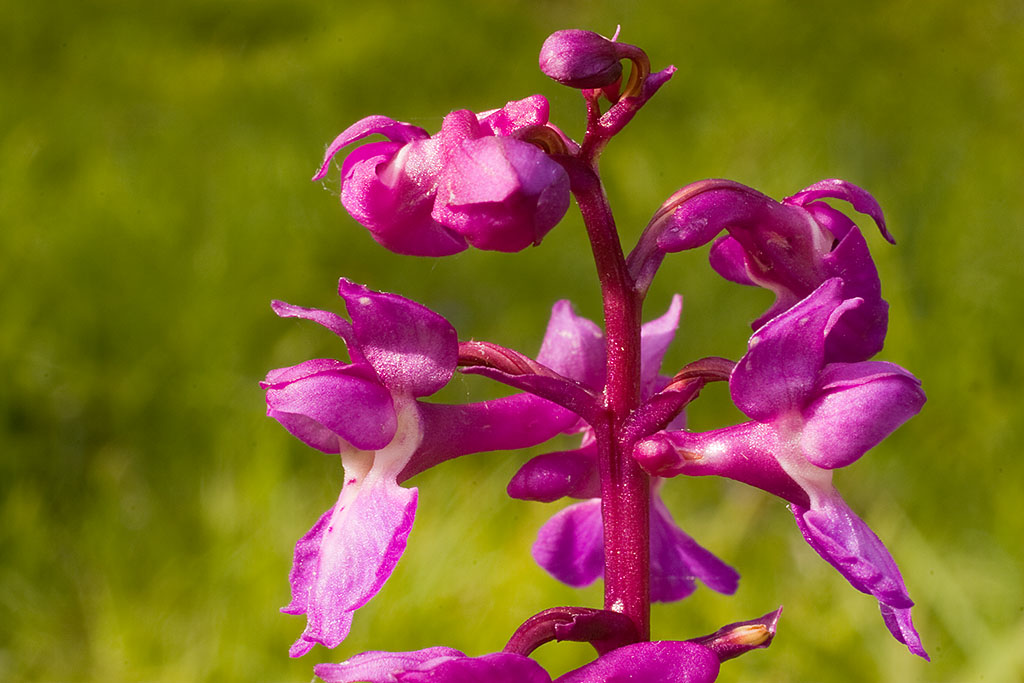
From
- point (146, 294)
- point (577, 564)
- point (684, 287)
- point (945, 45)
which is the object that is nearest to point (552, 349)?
point (577, 564)

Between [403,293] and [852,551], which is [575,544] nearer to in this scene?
[852,551]

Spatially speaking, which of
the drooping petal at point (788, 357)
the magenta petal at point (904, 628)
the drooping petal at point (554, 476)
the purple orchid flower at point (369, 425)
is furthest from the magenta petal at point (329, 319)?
the magenta petal at point (904, 628)

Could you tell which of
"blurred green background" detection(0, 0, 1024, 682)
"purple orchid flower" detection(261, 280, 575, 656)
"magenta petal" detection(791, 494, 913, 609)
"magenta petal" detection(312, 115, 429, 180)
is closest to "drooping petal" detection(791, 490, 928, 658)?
"magenta petal" detection(791, 494, 913, 609)

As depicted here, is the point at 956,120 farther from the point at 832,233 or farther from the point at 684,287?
the point at 832,233

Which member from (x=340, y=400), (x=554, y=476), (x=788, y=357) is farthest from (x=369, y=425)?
(x=788, y=357)

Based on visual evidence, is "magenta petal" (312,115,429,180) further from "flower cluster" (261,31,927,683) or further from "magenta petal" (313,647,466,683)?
"magenta petal" (313,647,466,683)
